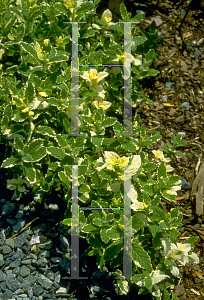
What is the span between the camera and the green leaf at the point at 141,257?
179 cm

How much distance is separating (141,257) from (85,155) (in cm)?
81

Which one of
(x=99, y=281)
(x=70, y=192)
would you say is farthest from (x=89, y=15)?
(x=99, y=281)

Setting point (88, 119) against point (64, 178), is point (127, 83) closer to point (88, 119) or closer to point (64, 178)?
point (88, 119)

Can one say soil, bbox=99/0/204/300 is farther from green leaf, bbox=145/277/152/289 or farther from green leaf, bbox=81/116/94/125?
green leaf, bbox=81/116/94/125

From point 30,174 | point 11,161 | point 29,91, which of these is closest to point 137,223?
point 30,174

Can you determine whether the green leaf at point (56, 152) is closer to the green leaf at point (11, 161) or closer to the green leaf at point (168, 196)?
the green leaf at point (11, 161)

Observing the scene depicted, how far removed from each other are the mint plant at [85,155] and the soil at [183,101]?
287 millimetres

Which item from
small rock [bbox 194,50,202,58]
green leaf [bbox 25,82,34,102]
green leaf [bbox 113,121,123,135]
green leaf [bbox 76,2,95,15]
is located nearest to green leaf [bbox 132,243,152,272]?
green leaf [bbox 113,121,123,135]

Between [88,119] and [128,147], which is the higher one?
[88,119]

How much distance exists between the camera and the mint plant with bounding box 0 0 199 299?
76.2 inches

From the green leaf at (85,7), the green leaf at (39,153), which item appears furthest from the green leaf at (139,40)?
the green leaf at (39,153)

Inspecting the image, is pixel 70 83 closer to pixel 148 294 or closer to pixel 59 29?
pixel 59 29

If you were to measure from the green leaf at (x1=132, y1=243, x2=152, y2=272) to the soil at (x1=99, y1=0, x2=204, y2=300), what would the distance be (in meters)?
0.64

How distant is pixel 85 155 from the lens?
2092 millimetres
